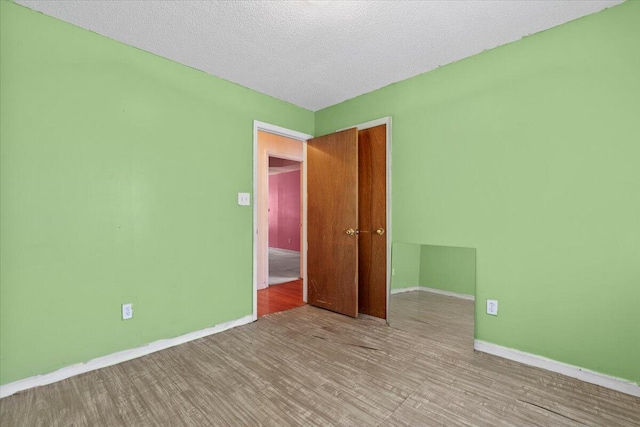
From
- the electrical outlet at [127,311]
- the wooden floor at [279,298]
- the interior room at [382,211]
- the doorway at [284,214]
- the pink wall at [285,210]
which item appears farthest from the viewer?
the pink wall at [285,210]

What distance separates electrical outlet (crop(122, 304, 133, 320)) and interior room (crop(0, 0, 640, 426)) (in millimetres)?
38

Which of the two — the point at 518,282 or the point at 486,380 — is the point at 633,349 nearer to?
the point at 518,282

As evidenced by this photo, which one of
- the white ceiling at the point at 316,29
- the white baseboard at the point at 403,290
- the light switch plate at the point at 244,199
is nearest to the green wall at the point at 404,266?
the white baseboard at the point at 403,290

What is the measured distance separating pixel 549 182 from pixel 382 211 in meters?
1.44

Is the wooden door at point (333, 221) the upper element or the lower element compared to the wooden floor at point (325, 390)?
upper

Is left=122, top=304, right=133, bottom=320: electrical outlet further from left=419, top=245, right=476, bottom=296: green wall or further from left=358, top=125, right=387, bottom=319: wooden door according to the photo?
left=419, top=245, right=476, bottom=296: green wall

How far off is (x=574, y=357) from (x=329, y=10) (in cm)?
292

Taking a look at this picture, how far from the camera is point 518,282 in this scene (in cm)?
229

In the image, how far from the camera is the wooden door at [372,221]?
3133mm

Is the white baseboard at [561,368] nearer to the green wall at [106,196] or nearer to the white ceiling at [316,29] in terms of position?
the green wall at [106,196]

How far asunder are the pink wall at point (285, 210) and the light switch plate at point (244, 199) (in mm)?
5439

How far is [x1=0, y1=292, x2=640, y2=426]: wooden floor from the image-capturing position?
164cm

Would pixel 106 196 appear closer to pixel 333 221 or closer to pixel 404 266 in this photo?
pixel 333 221

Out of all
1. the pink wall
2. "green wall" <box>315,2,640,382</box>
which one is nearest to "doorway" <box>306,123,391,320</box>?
"green wall" <box>315,2,640,382</box>
